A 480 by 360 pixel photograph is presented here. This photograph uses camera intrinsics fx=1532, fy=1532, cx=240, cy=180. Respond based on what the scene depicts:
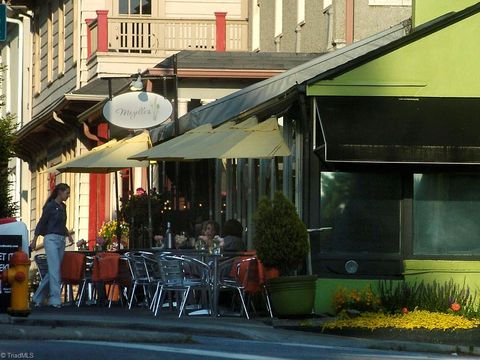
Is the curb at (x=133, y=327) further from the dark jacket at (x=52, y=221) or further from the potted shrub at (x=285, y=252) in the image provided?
the dark jacket at (x=52, y=221)

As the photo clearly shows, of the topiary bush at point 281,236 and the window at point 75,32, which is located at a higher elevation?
the window at point 75,32

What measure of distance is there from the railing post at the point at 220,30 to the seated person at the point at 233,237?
12.0 metres

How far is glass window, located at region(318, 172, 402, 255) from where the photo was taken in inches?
754

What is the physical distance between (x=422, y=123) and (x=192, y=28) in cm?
1571

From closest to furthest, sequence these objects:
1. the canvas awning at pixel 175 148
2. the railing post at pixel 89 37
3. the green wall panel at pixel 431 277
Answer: the green wall panel at pixel 431 277, the canvas awning at pixel 175 148, the railing post at pixel 89 37

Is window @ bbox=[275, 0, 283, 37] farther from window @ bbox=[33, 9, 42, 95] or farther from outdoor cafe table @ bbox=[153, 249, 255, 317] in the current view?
outdoor cafe table @ bbox=[153, 249, 255, 317]

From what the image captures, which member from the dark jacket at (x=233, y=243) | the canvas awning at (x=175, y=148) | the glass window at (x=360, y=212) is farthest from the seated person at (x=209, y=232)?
the glass window at (x=360, y=212)

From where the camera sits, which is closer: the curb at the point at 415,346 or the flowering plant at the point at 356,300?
the curb at the point at 415,346

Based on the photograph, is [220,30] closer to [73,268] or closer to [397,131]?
[73,268]

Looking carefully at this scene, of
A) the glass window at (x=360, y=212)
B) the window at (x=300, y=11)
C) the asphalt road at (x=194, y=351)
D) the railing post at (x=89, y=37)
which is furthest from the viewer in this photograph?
the railing post at (x=89, y=37)

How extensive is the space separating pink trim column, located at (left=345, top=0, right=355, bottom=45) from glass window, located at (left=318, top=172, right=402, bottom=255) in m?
10.7

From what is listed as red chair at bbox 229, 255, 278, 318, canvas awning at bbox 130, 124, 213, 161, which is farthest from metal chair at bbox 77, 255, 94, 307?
red chair at bbox 229, 255, 278, 318

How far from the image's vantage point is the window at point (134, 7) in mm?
35812

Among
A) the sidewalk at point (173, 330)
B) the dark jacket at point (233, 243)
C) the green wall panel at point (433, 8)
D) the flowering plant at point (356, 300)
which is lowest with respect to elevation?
the sidewalk at point (173, 330)
